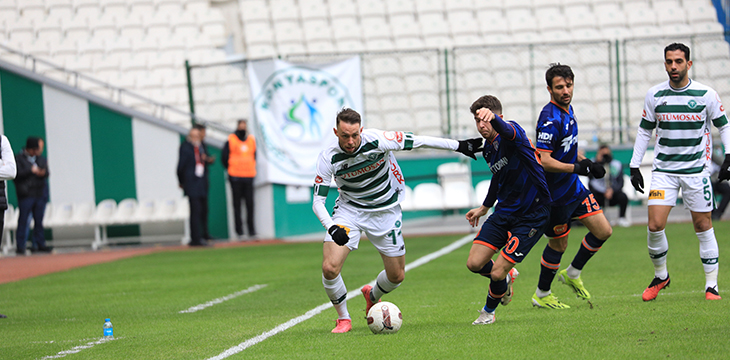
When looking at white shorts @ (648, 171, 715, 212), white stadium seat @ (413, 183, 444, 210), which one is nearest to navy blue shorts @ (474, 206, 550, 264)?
white shorts @ (648, 171, 715, 212)

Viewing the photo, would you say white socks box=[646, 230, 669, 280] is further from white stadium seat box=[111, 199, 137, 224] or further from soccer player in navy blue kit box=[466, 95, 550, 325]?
white stadium seat box=[111, 199, 137, 224]

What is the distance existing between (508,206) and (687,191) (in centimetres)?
185

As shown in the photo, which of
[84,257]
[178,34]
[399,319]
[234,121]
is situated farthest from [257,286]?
[178,34]

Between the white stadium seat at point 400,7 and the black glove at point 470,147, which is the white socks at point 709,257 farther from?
the white stadium seat at point 400,7

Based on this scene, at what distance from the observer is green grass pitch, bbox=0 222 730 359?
4.82 meters

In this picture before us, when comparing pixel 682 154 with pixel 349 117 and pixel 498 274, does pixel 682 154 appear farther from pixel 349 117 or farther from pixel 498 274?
pixel 349 117

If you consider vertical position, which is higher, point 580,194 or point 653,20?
point 653,20

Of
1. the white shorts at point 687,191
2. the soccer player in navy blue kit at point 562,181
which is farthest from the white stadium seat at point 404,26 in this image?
the soccer player in navy blue kit at point 562,181

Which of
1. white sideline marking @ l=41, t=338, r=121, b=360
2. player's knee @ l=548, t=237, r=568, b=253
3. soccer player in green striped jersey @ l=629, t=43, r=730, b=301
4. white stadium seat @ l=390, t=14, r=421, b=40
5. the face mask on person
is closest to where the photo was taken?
white sideline marking @ l=41, t=338, r=121, b=360

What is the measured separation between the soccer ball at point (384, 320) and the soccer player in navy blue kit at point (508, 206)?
65 cm

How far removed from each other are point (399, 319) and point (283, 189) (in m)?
10.7

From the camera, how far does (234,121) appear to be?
19.6 metres

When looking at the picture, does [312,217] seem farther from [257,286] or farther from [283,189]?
[257,286]

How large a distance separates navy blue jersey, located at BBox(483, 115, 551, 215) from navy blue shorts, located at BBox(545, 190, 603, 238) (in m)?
0.43
